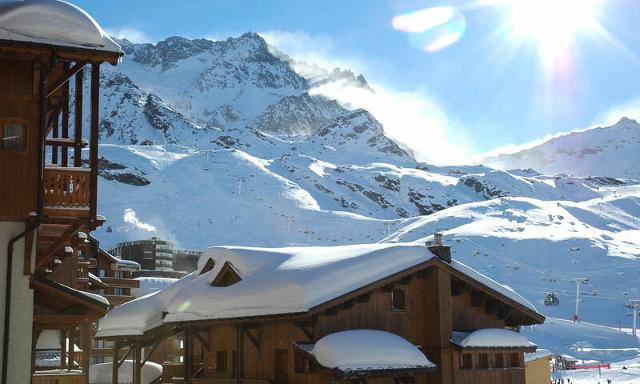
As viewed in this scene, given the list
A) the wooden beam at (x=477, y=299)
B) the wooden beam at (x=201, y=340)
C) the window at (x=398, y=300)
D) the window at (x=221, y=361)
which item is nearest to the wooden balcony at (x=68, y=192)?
the wooden beam at (x=201, y=340)

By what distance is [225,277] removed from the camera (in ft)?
97.8

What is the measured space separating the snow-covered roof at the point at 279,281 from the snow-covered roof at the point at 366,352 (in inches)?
50.1

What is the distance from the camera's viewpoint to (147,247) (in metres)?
96.9

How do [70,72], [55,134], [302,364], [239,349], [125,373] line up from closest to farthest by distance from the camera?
[70,72], [55,134], [302,364], [239,349], [125,373]

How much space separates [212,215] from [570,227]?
63.0 metres

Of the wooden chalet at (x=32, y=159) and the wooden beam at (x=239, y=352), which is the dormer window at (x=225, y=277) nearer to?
the wooden beam at (x=239, y=352)

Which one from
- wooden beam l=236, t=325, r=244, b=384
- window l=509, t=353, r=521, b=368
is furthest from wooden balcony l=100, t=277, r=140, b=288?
window l=509, t=353, r=521, b=368

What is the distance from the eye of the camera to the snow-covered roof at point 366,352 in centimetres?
2359

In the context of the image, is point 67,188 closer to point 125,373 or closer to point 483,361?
point 483,361

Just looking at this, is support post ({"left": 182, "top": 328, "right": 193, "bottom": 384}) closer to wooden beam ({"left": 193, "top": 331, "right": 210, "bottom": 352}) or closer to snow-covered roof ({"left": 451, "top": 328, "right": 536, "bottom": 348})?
wooden beam ({"left": 193, "top": 331, "right": 210, "bottom": 352})

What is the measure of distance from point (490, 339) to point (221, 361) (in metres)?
9.50

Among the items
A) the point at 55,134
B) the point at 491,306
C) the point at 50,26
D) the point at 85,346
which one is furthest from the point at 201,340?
the point at 50,26

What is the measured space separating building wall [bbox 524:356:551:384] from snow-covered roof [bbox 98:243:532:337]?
41.3ft

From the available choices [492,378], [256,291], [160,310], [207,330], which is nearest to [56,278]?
[160,310]
